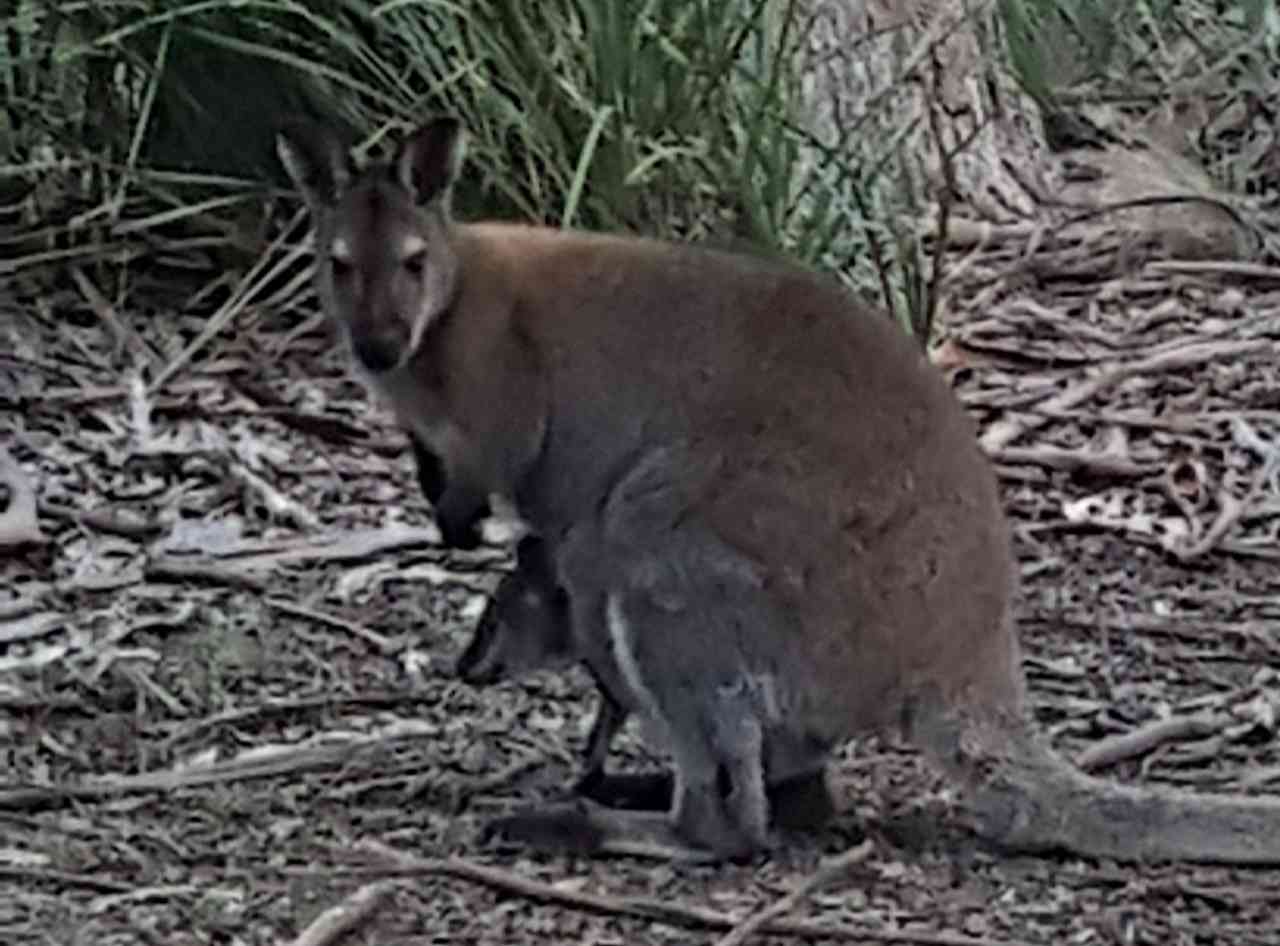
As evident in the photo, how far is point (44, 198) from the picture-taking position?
7391 mm

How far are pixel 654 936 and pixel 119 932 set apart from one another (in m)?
0.71

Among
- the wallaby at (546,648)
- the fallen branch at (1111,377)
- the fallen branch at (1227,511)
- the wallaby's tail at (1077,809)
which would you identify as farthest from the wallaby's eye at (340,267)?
the fallen branch at (1111,377)

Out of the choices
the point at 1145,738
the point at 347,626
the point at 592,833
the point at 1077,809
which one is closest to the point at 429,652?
the point at 347,626

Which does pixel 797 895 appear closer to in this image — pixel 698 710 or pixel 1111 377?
pixel 698 710

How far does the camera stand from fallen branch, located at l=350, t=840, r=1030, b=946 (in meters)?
4.17

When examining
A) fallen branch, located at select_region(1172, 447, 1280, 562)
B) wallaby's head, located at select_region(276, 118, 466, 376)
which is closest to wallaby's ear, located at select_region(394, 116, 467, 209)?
wallaby's head, located at select_region(276, 118, 466, 376)

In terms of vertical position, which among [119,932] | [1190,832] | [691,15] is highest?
[691,15]

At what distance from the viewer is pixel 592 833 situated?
14.6ft

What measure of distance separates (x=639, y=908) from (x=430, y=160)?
1.22 meters

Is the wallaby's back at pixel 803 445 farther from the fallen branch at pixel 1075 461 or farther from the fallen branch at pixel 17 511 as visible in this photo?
the fallen branch at pixel 1075 461

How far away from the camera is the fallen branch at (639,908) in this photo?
13.7 ft

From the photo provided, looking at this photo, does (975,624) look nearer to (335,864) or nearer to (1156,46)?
(335,864)

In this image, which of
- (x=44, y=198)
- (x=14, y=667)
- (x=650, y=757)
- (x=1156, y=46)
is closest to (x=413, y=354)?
(x=650, y=757)

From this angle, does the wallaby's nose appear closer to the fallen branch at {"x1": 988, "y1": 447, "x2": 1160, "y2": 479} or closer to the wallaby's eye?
the wallaby's eye
